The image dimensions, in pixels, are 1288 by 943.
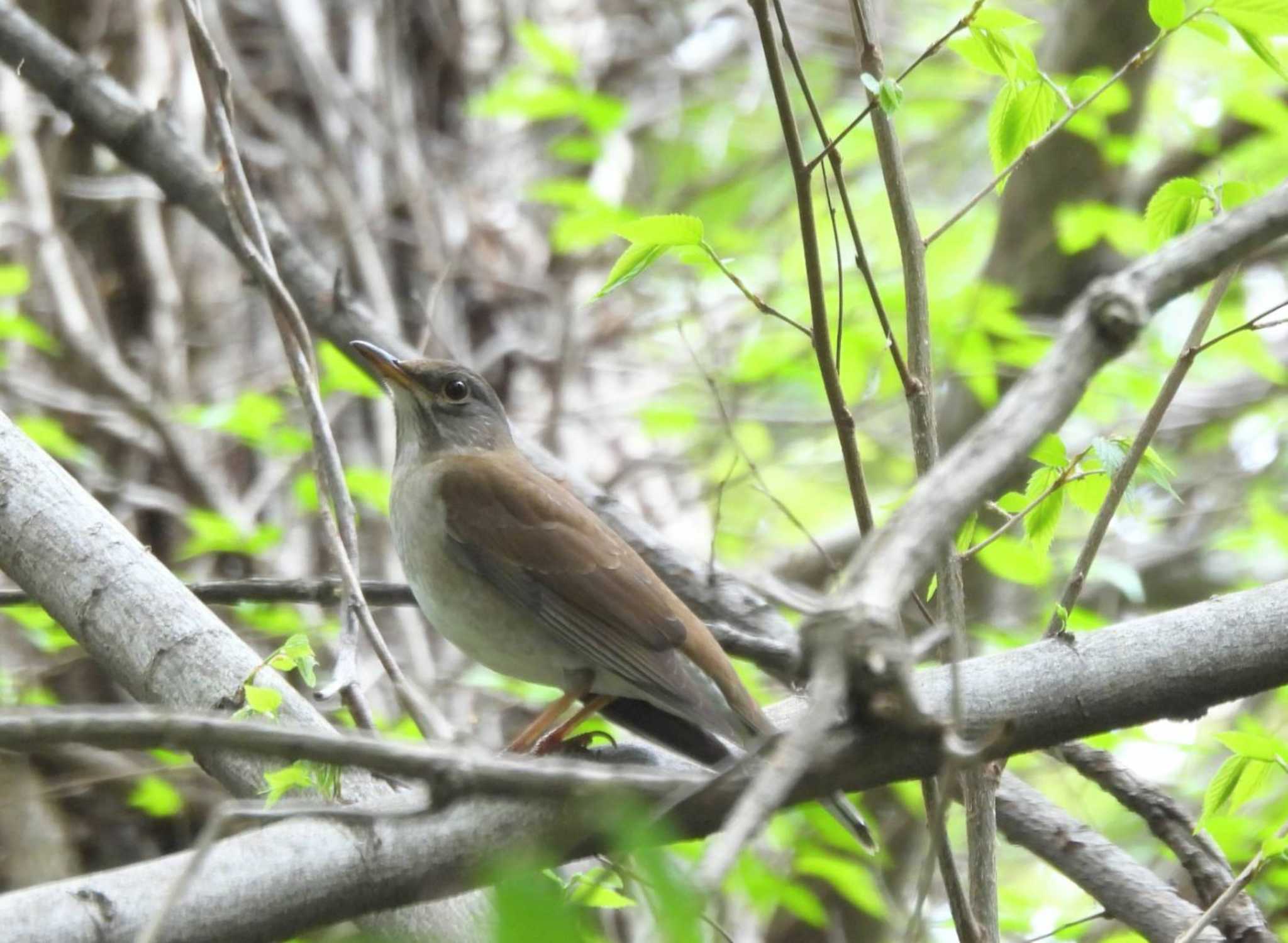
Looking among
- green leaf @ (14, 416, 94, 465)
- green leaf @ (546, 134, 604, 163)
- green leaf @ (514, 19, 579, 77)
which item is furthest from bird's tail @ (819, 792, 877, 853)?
green leaf @ (514, 19, 579, 77)

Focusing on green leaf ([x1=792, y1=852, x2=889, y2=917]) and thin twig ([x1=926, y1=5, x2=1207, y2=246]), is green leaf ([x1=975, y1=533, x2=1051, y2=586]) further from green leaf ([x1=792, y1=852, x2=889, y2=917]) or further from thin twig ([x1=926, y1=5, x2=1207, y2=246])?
thin twig ([x1=926, y1=5, x2=1207, y2=246])

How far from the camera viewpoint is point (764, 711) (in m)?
3.71

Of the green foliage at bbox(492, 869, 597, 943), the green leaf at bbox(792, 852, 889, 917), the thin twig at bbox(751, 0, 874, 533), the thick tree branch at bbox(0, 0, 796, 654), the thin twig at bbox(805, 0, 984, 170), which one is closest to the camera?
the green foliage at bbox(492, 869, 597, 943)

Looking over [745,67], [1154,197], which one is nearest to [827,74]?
[745,67]

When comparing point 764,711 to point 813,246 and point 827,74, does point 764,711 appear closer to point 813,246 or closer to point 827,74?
point 813,246

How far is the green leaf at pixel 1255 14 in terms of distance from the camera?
9.46 feet

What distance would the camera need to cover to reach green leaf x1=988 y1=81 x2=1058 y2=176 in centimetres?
310

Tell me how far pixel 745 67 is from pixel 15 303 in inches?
214

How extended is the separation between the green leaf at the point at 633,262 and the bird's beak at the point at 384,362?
1861 mm

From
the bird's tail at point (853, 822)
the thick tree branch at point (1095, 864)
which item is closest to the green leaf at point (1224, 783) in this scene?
the thick tree branch at point (1095, 864)

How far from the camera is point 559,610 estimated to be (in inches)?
163

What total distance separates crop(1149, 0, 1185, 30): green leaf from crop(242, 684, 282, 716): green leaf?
2357mm

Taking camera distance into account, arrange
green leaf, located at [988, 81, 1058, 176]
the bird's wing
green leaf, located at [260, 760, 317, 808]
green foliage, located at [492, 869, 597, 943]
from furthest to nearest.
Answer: the bird's wing, green leaf, located at [988, 81, 1058, 176], green leaf, located at [260, 760, 317, 808], green foliage, located at [492, 869, 597, 943]

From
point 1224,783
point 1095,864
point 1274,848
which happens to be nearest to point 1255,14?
point 1224,783
